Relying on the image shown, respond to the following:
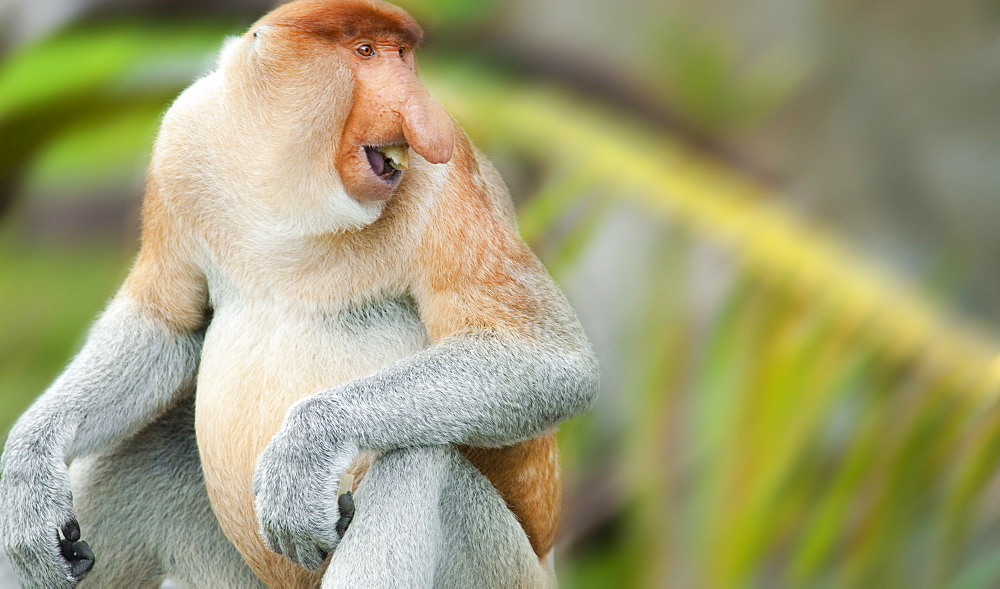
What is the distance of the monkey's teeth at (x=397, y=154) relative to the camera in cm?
144

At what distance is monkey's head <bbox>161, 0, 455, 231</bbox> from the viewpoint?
4.68 ft

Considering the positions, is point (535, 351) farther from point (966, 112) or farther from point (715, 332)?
point (966, 112)

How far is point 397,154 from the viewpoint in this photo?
1.44 meters

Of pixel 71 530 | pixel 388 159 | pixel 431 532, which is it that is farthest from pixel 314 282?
pixel 71 530

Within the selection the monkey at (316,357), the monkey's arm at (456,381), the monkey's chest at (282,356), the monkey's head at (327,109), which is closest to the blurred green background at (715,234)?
the monkey at (316,357)

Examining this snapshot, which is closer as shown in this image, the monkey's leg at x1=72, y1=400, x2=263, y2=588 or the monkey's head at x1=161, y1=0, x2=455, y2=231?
the monkey's head at x1=161, y1=0, x2=455, y2=231

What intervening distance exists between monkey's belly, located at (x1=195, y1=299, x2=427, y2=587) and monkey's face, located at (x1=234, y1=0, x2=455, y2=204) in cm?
26

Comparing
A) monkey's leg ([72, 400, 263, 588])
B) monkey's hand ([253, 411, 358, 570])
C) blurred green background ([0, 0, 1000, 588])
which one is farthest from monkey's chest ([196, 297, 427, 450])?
blurred green background ([0, 0, 1000, 588])

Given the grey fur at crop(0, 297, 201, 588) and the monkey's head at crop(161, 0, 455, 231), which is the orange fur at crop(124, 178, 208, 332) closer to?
the grey fur at crop(0, 297, 201, 588)

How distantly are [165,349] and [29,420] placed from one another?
0.81 ft

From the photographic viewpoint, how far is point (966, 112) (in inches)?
121

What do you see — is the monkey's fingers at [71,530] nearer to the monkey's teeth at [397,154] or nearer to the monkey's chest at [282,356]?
the monkey's chest at [282,356]

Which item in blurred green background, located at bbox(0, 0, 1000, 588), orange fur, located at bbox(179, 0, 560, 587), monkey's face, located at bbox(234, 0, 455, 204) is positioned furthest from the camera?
blurred green background, located at bbox(0, 0, 1000, 588)

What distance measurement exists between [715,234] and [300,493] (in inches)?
64.0
